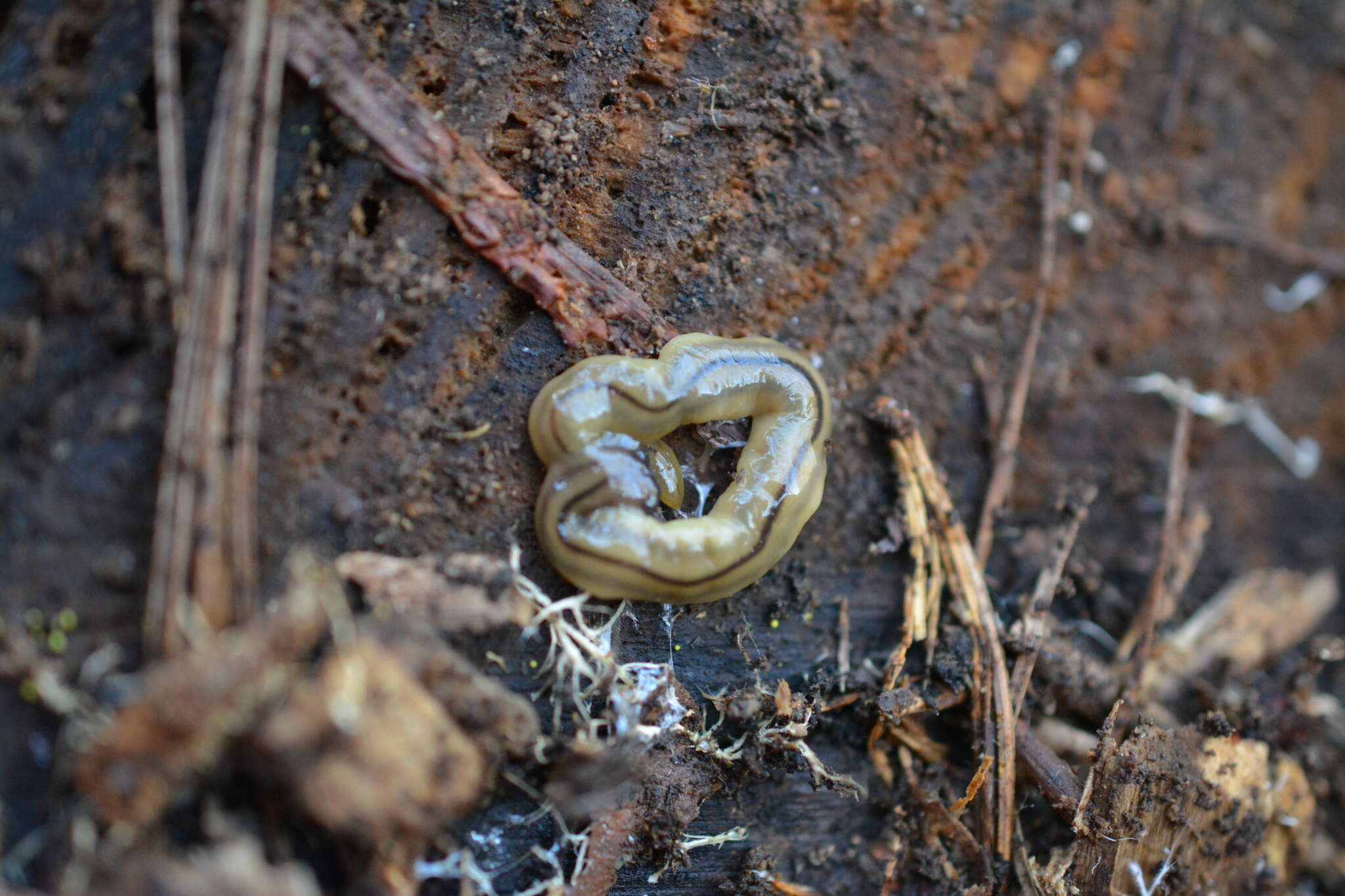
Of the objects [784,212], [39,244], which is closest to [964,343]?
[784,212]

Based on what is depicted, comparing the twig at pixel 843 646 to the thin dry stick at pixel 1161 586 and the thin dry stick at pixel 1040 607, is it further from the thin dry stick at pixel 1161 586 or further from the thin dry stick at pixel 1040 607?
the thin dry stick at pixel 1161 586

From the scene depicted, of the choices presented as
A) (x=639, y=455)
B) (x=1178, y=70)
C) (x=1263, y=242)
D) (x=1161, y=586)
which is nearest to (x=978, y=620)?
(x=1161, y=586)

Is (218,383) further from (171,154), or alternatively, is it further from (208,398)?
(171,154)

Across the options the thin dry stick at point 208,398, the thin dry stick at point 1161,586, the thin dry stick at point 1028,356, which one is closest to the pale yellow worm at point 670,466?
the thin dry stick at point 1028,356

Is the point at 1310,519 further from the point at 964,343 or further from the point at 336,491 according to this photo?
the point at 336,491

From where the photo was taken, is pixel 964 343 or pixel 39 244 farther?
pixel 964 343

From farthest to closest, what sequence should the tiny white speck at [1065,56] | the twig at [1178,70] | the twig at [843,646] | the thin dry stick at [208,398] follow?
1. the twig at [1178,70]
2. the tiny white speck at [1065,56]
3. the twig at [843,646]
4. the thin dry stick at [208,398]

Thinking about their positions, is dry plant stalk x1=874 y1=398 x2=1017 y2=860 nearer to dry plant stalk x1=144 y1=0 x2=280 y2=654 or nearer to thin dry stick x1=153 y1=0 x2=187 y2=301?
dry plant stalk x1=144 y1=0 x2=280 y2=654
